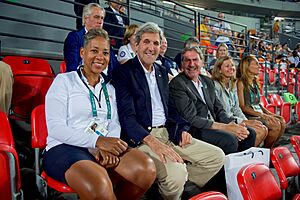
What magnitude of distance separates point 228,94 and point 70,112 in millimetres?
1839

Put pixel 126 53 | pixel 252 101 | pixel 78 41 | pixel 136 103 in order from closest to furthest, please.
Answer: pixel 136 103 → pixel 78 41 → pixel 126 53 → pixel 252 101

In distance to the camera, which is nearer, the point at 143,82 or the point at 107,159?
the point at 107,159

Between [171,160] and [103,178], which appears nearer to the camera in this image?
[103,178]

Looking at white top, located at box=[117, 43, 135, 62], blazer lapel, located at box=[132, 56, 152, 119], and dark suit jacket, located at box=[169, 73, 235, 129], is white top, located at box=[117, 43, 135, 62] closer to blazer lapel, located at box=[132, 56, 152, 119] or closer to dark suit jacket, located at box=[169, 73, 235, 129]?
dark suit jacket, located at box=[169, 73, 235, 129]

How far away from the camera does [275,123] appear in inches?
134

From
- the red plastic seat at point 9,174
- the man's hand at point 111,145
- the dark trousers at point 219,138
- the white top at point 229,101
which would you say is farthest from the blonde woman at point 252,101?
the red plastic seat at point 9,174

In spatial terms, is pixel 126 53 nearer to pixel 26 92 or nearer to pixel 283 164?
pixel 26 92

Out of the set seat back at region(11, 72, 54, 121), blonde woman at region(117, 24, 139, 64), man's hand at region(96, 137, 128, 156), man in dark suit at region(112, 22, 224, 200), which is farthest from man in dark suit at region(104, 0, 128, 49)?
man's hand at region(96, 137, 128, 156)

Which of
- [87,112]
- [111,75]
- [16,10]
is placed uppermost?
[16,10]

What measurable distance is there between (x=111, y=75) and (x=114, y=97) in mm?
183

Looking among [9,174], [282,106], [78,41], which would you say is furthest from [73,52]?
[282,106]

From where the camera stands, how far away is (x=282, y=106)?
547cm

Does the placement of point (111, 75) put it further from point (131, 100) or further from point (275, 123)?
point (275, 123)

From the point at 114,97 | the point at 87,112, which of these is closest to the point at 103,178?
the point at 87,112
